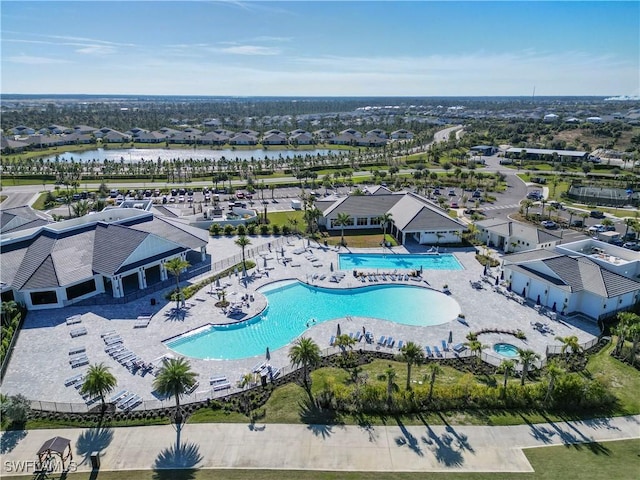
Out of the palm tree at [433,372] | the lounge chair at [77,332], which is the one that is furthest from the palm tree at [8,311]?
the palm tree at [433,372]

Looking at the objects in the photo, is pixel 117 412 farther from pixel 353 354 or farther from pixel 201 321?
pixel 353 354

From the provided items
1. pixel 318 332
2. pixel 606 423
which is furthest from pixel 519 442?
pixel 318 332

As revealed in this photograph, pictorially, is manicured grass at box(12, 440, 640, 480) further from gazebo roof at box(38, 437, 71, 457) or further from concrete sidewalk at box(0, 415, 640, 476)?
gazebo roof at box(38, 437, 71, 457)

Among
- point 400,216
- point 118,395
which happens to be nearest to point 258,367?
point 118,395

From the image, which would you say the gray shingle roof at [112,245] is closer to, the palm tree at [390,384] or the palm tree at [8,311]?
the palm tree at [8,311]

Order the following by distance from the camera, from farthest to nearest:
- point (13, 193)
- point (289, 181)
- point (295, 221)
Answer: point (289, 181), point (13, 193), point (295, 221)

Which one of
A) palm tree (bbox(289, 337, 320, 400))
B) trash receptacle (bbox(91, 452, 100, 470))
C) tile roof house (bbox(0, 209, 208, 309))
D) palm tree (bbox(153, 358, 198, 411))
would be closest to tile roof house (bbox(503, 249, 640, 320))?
palm tree (bbox(289, 337, 320, 400))
